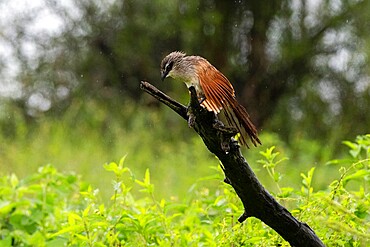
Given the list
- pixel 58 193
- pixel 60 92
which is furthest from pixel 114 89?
pixel 58 193

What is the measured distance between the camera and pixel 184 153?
881cm

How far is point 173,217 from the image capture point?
7.49ft

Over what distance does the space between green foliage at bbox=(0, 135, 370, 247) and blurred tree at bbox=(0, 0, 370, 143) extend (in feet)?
24.4

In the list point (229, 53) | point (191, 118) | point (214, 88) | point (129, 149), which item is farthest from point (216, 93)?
point (229, 53)

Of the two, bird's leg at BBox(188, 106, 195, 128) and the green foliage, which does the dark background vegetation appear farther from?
bird's leg at BBox(188, 106, 195, 128)

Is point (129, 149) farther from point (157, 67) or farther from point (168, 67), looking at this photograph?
point (168, 67)

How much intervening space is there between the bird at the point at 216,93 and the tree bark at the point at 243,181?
94 mm

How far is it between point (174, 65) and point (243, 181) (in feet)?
2.96

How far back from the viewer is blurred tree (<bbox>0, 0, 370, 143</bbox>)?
1070 cm

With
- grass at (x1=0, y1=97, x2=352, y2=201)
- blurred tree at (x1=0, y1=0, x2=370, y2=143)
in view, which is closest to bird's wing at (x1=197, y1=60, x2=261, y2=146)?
grass at (x1=0, y1=97, x2=352, y2=201)

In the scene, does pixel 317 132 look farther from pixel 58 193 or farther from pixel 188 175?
pixel 58 193

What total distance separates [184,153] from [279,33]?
3.00 meters

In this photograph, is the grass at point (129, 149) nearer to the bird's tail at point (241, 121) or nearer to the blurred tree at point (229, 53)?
the blurred tree at point (229, 53)

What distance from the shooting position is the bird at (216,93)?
1962 mm
